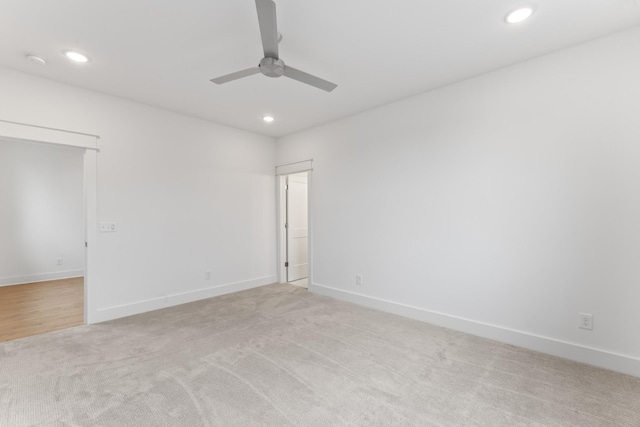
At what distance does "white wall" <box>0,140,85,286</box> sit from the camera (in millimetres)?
4980

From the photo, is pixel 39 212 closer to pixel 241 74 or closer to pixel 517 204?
pixel 241 74

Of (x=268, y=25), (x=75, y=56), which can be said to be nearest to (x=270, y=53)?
(x=268, y=25)

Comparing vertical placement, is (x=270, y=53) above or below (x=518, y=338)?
above

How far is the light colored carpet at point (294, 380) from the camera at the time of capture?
1.72 meters

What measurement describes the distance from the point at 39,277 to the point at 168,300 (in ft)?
11.7

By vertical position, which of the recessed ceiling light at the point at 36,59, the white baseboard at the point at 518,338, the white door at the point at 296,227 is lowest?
the white baseboard at the point at 518,338

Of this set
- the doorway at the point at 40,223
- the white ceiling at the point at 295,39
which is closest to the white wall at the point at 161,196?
the white ceiling at the point at 295,39

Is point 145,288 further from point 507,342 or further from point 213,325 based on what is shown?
point 507,342

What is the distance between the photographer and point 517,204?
2652 mm

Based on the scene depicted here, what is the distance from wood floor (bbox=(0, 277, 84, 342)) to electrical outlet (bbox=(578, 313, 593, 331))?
A: 16.5ft

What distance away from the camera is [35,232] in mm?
5262

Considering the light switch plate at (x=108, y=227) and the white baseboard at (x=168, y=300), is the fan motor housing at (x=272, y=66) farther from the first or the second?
the white baseboard at (x=168, y=300)

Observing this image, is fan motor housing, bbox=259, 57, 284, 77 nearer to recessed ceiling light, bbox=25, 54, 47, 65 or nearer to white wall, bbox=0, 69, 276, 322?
recessed ceiling light, bbox=25, 54, 47, 65

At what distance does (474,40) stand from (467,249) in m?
1.93
